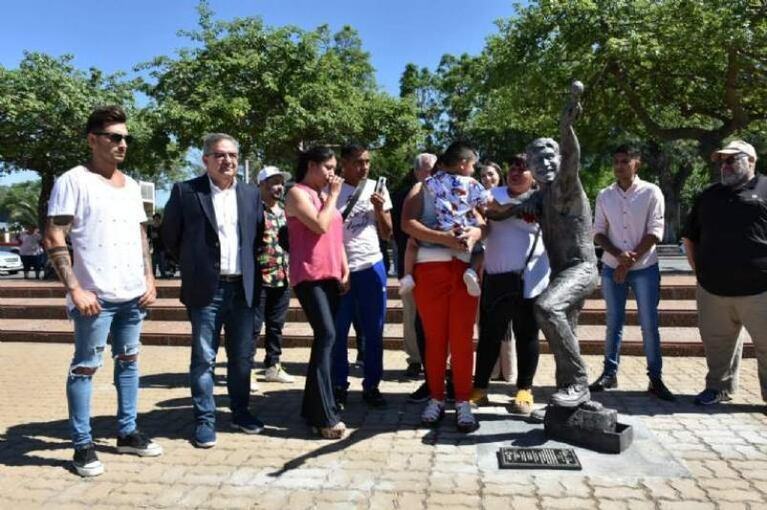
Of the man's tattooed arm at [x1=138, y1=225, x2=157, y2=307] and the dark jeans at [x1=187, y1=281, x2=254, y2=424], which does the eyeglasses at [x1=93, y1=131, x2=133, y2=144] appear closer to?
the man's tattooed arm at [x1=138, y1=225, x2=157, y2=307]

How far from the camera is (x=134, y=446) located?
4.04 metres

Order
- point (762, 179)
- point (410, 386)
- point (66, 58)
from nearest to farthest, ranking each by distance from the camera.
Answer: point (762, 179)
point (410, 386)
point (66, 58)

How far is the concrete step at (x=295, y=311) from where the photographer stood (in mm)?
7820

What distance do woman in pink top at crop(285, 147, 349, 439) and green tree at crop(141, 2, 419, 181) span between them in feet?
50.5

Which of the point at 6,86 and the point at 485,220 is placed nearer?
the point at 485,220

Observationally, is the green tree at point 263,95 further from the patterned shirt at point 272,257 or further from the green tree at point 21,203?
the green tree at point 21,203

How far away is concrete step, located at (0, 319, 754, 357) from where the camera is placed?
7.10m

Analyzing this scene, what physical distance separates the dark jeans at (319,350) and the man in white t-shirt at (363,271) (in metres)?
0.47

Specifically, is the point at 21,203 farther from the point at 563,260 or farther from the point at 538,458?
the point at 538,458

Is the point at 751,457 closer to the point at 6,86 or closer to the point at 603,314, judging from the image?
the point at 603,314

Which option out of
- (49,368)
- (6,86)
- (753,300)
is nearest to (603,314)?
(753,300)

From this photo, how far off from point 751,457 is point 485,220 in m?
2.22

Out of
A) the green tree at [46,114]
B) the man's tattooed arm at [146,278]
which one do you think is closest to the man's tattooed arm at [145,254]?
the man's tattooed arm at [146,278]

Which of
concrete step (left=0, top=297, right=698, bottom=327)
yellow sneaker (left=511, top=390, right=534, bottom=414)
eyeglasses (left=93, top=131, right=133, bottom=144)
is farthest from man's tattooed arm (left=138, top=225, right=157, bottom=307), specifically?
concrete step (left=0, top=297, right=698, bottom=327)
